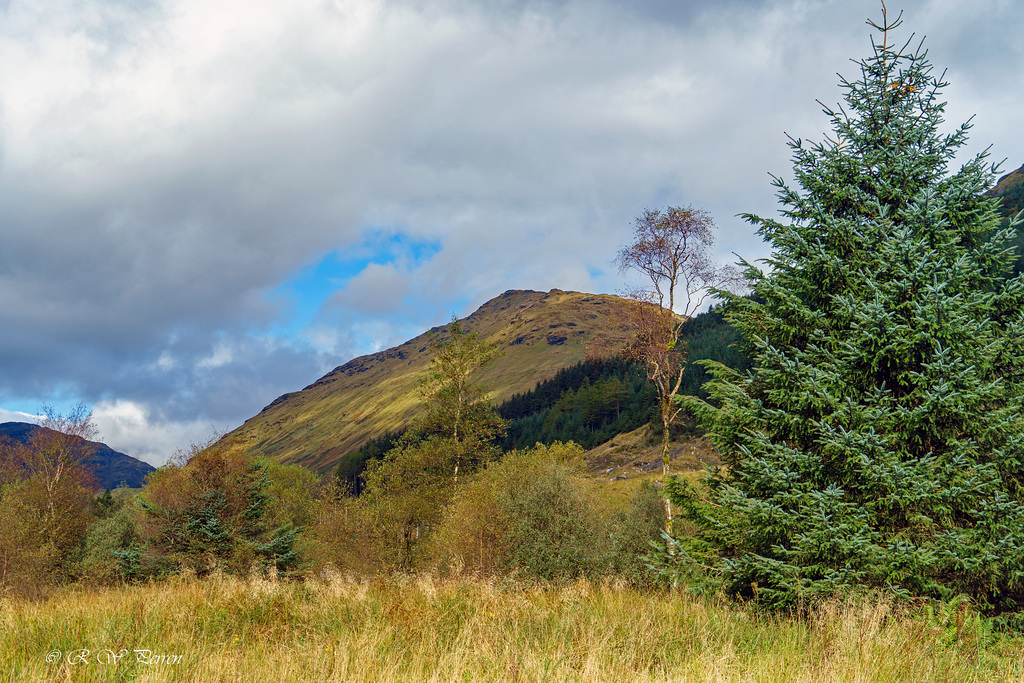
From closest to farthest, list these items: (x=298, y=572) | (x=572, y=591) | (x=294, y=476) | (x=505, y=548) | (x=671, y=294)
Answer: (x=572, y=591)
(x=671, y=294)
(x=505, y=548)
(x=298, y=572)
(x=294, y=476)

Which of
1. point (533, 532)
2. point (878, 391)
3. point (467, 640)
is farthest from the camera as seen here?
point (533, 532)

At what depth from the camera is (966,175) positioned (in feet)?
33.0

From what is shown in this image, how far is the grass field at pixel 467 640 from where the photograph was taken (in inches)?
209

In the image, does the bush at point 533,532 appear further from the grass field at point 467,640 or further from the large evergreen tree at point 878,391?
the grass field at point 467,640

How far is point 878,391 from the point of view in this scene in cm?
909

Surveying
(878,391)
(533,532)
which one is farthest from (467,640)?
(533,532)

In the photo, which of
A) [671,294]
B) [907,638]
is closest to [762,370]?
[907,638]

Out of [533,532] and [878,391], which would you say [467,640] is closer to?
[878,391]

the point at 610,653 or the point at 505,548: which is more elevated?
the point at 610,653

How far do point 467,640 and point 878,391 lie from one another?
7921 mm

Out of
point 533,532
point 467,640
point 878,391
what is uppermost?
point 878,391

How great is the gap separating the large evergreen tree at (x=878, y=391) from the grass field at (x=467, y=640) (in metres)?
1.05

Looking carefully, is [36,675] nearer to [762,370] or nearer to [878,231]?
[762,370]

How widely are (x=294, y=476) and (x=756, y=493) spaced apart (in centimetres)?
8153
